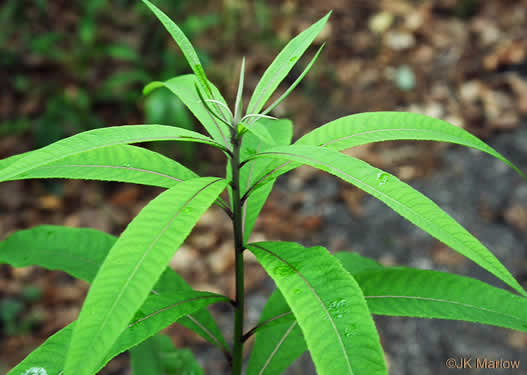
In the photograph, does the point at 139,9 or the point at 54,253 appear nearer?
the point at 54,253

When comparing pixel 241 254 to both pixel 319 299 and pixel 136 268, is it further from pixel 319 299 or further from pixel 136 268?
pixel 136 268

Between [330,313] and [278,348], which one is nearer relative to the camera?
[330,313]

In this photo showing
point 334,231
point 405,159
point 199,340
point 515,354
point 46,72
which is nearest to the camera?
point 515,354

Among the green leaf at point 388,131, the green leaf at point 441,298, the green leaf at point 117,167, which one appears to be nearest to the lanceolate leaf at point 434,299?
the green leaf at point 441,298

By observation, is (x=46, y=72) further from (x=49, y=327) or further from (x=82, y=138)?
(x=82, y=138)

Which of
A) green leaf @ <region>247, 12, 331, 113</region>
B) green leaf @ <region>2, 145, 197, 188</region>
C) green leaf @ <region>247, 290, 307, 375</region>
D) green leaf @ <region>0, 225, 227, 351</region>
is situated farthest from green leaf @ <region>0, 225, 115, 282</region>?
green leaf @ <region>247, 12, 331, 113</region>

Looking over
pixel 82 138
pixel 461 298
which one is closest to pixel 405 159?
pixel 461 298

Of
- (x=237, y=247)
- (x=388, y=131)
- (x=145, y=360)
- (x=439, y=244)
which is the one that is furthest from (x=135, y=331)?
(x=439, y=244)
